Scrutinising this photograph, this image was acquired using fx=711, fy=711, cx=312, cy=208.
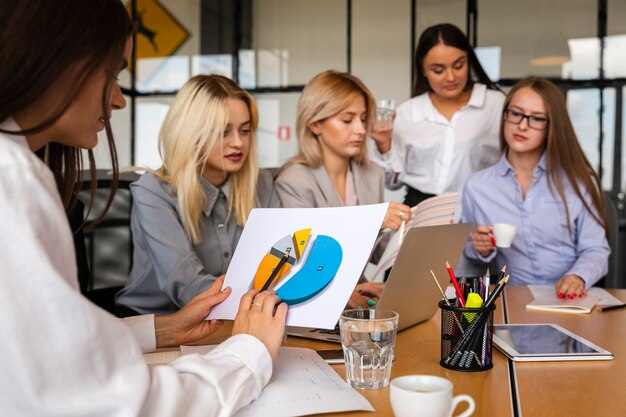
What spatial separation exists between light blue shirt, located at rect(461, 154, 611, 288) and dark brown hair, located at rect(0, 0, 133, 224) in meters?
1.79

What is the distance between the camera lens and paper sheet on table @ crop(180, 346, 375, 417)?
96 centimetres

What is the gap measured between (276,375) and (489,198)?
1727 mm

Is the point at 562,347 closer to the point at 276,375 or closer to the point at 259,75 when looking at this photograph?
the point at 276,375

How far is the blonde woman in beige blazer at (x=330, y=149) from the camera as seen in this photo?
8.04 feet

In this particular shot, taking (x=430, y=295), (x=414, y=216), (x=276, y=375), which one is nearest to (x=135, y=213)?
(x=414, y=216)

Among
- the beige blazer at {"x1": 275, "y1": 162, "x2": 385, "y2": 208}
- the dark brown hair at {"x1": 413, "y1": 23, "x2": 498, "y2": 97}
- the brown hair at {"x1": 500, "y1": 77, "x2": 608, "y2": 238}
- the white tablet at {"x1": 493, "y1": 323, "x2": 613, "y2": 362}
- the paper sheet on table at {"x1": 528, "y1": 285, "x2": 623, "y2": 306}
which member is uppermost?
the dark brown hair at {"x1": 413, "y1": 23, "x2": 498, "y2": 97}

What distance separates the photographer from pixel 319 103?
8.27 feet

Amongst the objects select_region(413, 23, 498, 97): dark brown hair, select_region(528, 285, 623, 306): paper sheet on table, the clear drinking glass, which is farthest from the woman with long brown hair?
select_region(413, 23, 498, 97): dark brown hair

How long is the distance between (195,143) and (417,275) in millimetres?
911

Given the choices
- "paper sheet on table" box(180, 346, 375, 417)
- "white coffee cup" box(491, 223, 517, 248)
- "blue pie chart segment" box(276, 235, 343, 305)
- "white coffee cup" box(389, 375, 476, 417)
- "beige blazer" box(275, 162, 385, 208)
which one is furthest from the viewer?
"beige blazer" box(275, 162, 385, 208)

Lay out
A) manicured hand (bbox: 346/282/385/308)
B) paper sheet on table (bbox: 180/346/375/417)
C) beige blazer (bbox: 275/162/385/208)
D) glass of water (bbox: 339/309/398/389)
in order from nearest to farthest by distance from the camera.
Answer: paper sheet on table (bbox: 180/346/375/417) < glass of water (bbox: 339/309/398/389) < manicured hand (bbox: 346/282/385/308) < beige blazer (bbox: 275/162/385/208)

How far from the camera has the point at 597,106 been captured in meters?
5.42

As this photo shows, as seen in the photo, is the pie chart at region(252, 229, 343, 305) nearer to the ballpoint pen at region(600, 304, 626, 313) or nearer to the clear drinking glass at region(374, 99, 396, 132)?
the ballpoint pen at region(600, 304, 626, 313)

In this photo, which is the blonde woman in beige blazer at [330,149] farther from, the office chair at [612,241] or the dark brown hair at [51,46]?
the dark brown hair at [51,46]
